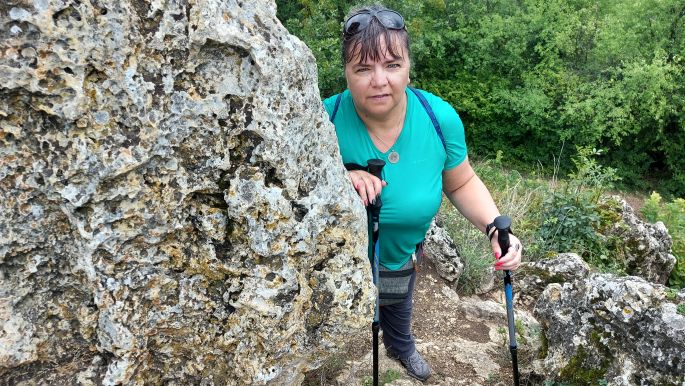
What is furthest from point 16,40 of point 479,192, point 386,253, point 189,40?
point 479,192

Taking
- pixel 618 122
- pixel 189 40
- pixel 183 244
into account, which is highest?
pixel 189 40

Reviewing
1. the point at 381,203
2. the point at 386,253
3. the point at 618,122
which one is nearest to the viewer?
the point at 381,203

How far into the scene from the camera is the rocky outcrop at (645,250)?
591cm

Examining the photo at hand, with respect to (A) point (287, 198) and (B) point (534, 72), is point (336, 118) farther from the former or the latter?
(B) point (534, 72)

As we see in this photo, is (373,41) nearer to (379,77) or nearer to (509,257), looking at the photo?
(379,77)

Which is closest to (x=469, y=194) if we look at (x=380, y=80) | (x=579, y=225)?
(x=380, y=80)

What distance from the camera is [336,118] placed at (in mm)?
2576

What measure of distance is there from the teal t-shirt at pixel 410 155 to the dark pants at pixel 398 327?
0.85m

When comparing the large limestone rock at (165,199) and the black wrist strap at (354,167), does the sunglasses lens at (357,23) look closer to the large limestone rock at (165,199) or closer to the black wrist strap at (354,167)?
the large limestone rock at (165,199)

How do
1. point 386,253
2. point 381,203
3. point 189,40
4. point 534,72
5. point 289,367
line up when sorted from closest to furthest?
point 189,40 → point 289,367 → point 381,203 → point 386,253 → point 534,72

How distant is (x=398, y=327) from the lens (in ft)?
11.2

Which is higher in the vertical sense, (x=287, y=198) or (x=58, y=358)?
(x=287, y=198)

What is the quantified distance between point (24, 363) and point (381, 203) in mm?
1478

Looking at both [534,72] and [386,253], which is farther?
[534,72]
